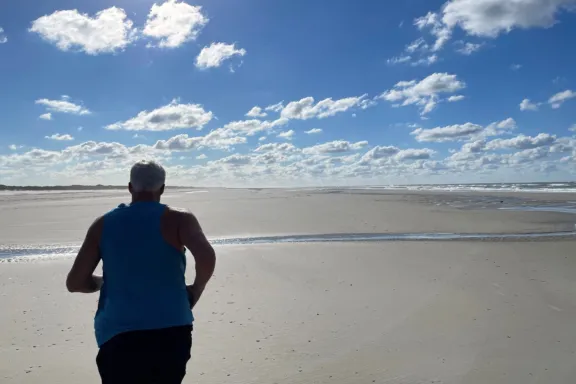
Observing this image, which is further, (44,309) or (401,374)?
(44,309)

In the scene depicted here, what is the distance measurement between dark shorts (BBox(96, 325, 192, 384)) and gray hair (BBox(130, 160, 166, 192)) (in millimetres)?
840

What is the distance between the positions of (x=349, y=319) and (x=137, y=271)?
14.9 feet

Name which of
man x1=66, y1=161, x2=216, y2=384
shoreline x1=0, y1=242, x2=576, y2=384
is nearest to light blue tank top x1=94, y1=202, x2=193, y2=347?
man x1=66, y1=161, x2=216, y2=384

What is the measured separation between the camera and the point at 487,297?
7422mm

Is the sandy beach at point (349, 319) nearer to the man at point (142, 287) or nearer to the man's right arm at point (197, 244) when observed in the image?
the man at point (142, 287)

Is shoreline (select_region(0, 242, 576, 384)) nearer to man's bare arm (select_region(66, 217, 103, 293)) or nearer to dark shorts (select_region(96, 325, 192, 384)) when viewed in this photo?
dark shorts (select_region(96, 325, 192, 384))

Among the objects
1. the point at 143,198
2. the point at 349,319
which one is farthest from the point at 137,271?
the point at 349,319

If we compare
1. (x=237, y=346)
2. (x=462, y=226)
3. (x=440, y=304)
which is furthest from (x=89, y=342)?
(x=462, y=226)

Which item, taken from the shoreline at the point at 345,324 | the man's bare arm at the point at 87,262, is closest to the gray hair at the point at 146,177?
the man's bare arm at the point at 87,262

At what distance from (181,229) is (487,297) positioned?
649 cm

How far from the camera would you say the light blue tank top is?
246 cm

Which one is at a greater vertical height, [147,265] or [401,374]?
[147,265]

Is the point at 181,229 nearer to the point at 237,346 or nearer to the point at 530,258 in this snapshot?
the point at 237,346

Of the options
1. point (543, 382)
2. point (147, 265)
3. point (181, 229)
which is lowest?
point (543, 382)
